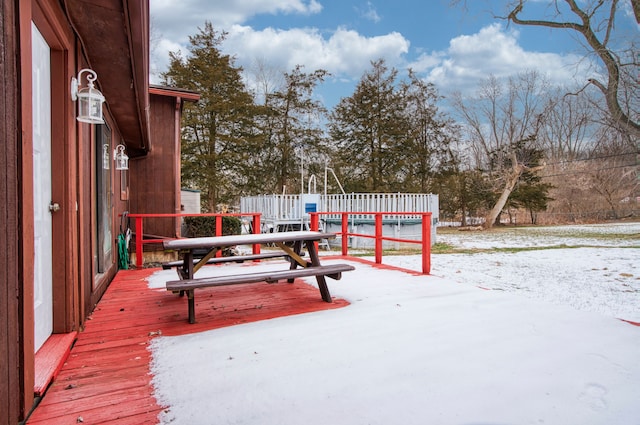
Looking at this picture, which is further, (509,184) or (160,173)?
(509,184)

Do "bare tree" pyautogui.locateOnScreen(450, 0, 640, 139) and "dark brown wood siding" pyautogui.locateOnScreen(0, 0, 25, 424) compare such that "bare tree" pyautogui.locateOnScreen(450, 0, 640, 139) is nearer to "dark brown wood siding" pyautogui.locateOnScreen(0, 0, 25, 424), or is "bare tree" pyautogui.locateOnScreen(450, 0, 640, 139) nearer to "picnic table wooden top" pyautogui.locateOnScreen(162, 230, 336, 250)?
"picnic table wooden top" pyautogui.locateOnScreen(162, 230, 336, 250)

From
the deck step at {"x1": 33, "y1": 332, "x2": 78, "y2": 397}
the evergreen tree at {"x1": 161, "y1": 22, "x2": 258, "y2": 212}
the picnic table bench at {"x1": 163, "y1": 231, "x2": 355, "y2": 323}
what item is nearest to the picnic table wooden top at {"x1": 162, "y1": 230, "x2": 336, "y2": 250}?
the picnic table bench at {"x1": 163, "y1": 231, "x2": 355, "y2": 323}

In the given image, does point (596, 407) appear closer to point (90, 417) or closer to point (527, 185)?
point (90, 417)

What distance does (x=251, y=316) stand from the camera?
303 centimetres

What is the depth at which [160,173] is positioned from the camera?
7.91 meters

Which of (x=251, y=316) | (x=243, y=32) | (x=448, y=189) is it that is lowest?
(x=251, y=316)

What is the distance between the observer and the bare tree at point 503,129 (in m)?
20.4

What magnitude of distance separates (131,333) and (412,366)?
1.96 meters

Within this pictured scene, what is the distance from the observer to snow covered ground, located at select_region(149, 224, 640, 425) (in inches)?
64.2

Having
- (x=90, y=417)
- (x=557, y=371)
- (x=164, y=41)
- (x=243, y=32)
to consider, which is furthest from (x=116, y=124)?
(x=243, y=32)

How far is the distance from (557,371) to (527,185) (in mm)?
24477

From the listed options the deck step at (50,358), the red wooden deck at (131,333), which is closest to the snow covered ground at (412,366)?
the red wooden deck at (131,333)

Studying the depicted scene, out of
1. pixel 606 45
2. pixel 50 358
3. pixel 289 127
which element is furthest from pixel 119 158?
pixel 289 127

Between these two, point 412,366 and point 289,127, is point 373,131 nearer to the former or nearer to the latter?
point 289,127
